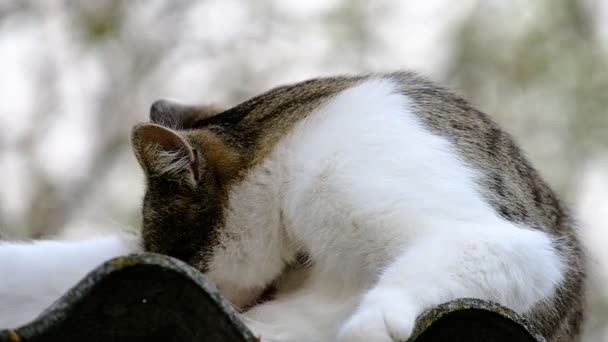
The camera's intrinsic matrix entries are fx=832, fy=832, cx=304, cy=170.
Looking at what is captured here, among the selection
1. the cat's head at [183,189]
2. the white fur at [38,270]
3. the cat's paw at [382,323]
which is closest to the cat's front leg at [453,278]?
the cat's paw at [382,323]

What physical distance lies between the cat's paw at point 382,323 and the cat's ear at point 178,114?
3.88 feet

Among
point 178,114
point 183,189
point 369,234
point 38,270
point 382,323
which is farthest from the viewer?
point 178,114

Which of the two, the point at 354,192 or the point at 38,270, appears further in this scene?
the point at 38,270

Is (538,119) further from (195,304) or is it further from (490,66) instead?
(195,304)

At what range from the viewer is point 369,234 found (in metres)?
1.77

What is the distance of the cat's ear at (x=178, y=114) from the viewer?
2.56 metres

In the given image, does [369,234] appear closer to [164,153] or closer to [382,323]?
[382,323]

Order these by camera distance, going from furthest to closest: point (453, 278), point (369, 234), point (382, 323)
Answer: point (369, 234) < point (453, 278) < point (382, 323)

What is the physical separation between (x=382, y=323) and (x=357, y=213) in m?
0.38

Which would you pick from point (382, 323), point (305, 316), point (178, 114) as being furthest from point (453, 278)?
point (178, 114)

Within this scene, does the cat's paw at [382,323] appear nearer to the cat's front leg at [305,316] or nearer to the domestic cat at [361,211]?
the domestic cat at [361,211]

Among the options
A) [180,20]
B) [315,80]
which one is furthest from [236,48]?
[315,80]

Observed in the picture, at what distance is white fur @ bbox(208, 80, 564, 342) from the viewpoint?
1.61 meters

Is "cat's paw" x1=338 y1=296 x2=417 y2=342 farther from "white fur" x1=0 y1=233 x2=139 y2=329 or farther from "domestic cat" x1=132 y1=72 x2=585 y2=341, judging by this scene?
"white fur" x1=0 y1=233 x2=139 y2=329
